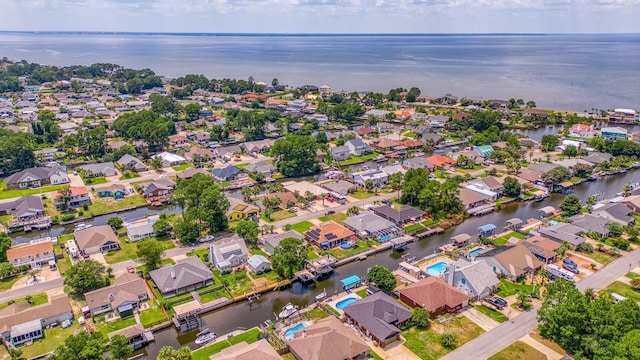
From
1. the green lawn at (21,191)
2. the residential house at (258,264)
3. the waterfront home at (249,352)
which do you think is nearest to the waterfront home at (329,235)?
the residential house at (258,264)

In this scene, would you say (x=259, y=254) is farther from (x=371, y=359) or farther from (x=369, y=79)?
(x=369, y=79)

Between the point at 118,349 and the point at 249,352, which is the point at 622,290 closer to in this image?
the point at 249,352

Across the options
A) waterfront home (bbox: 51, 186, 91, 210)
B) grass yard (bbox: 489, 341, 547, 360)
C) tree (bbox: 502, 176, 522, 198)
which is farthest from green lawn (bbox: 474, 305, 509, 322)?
waterfront home (bbox: 51, 186, 91, 210)

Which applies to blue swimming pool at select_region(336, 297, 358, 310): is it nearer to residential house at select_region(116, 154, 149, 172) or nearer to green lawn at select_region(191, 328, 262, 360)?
green lawn at select_region(191, 328, 262, 360)

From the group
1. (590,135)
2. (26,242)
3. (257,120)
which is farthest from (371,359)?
(590,135)

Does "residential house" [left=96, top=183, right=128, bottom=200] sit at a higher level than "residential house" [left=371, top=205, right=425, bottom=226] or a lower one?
lower

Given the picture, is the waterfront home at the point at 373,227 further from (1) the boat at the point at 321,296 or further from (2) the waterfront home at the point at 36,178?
Result: (2) the waterfront home at the point at 36,178
